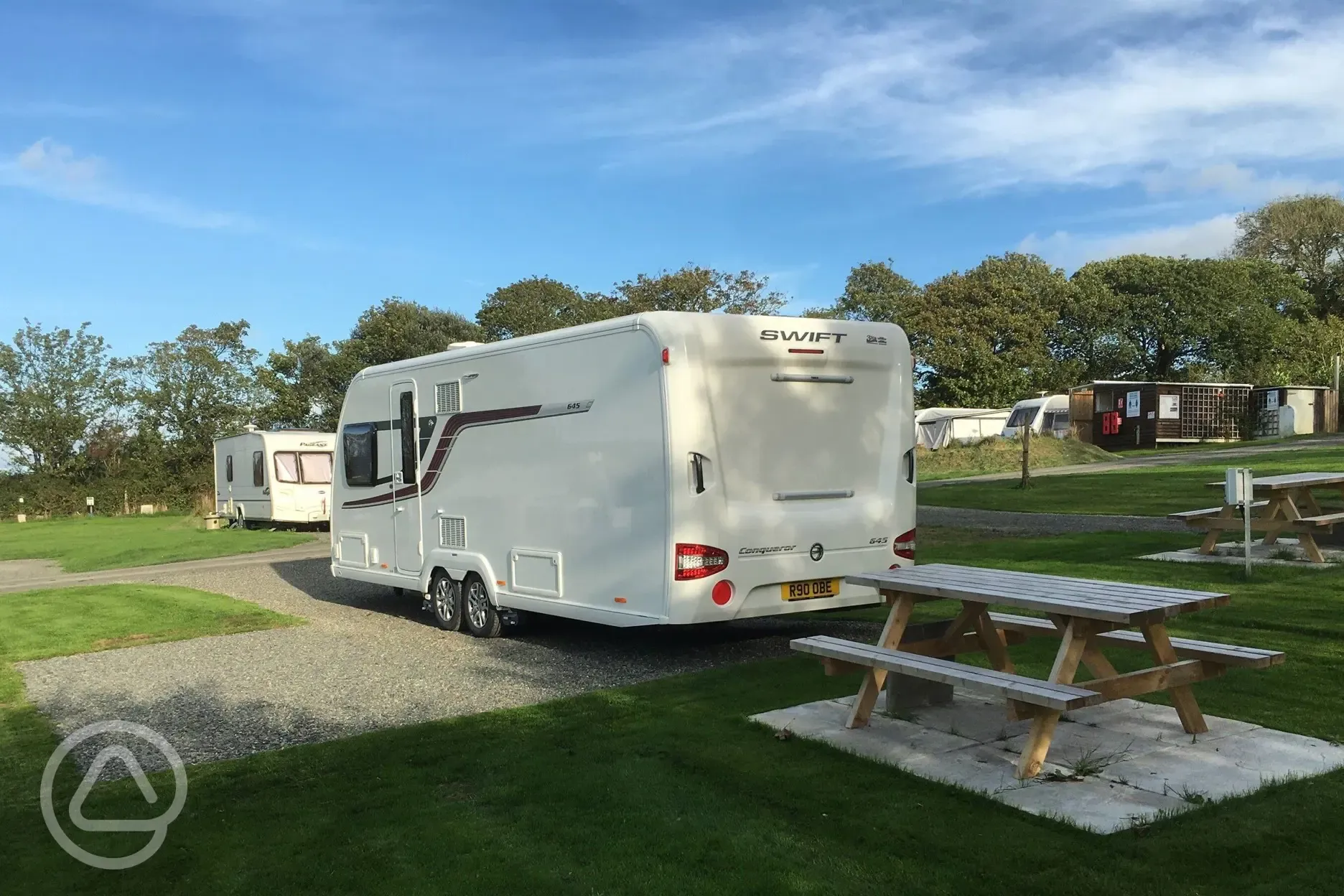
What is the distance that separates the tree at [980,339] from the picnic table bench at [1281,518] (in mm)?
37708

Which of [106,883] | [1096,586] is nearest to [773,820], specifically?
[1096,586]

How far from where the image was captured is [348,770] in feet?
18.2

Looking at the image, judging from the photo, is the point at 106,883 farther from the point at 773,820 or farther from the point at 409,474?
the point at 409,474

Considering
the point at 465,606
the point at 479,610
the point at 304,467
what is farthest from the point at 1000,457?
the point at 479,610

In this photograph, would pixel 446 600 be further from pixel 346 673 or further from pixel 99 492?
pixel 99 492

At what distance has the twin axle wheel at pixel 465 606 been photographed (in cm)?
976

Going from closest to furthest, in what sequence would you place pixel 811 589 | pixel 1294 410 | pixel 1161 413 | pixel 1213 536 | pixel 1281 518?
1. pixel 811 589
2. pixel 1281 518
3. pixel 1213 536
4. pixel 1294 410
5. pixel 1161 413

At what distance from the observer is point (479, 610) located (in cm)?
987

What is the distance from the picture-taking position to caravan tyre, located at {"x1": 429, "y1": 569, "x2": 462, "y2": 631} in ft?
33.7

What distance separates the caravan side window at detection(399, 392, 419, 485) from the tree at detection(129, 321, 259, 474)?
43.4 metres

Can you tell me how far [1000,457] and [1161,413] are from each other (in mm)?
11111

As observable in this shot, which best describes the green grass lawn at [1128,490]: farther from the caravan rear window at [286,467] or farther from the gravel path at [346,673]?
the caravan rear window at [286,467]

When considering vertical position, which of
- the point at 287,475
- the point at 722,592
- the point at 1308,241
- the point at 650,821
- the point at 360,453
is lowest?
the point at 650,821

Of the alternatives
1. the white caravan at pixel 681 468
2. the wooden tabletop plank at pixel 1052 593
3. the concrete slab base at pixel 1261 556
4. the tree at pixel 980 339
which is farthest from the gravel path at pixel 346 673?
the tree at pixel 980 339
